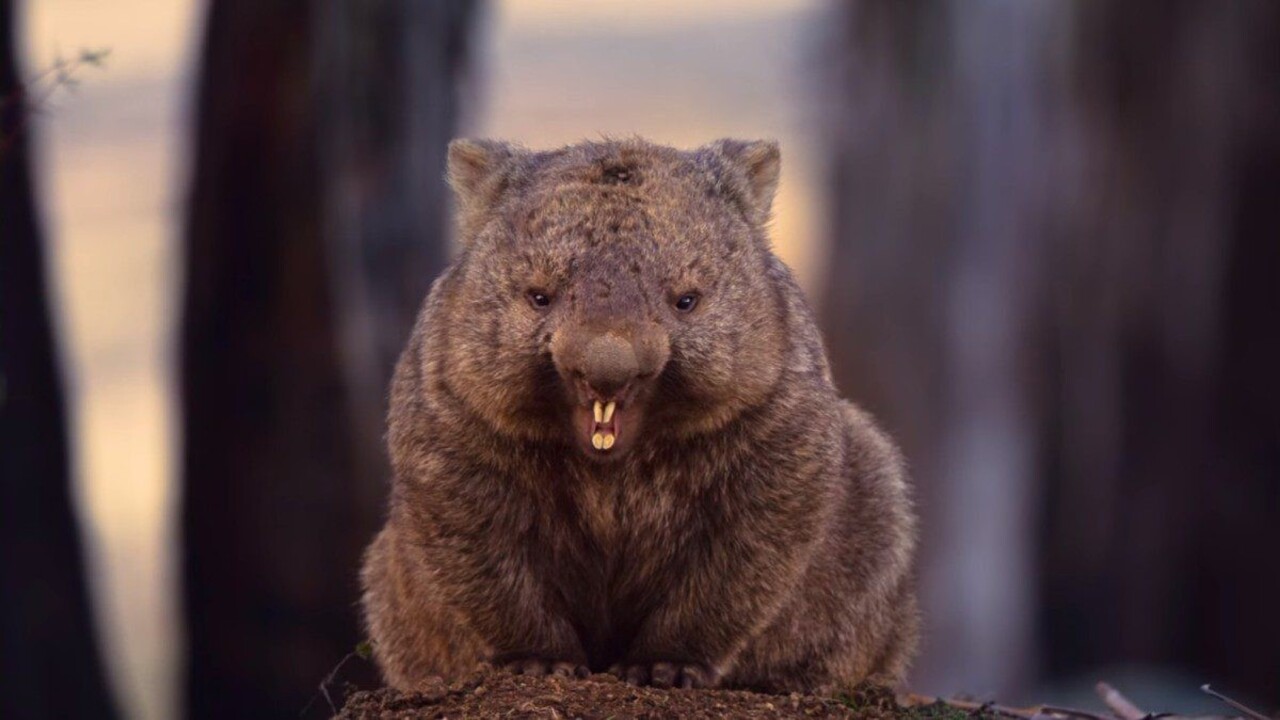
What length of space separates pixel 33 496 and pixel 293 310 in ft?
6.66

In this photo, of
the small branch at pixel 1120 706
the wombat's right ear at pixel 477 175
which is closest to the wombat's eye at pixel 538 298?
the wombat's right ear at pixel 477 175

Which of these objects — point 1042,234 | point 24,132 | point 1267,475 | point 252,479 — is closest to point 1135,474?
point 1267,475

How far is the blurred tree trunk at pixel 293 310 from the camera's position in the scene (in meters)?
14.0

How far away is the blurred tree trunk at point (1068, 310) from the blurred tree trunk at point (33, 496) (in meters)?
7.08

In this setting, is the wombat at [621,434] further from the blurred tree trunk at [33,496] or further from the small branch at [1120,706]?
the blurred tree trunk at [33,496]

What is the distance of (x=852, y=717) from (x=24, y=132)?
7.81 m

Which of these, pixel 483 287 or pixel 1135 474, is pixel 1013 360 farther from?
pixel 483 287

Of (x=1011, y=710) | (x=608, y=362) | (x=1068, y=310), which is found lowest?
(x=1011, y=710)

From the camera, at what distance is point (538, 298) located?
7.33m

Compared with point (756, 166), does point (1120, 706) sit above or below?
below

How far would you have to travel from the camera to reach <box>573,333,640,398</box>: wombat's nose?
22.4ft

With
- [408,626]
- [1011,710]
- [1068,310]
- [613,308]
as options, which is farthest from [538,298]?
[1068,310]

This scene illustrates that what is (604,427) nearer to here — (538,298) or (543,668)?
(538,298)

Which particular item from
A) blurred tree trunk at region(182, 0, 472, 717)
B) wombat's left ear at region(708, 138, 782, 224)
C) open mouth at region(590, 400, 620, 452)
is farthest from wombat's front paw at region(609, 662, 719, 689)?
blurred tree trunk at region(182, 0, 472, 717)
